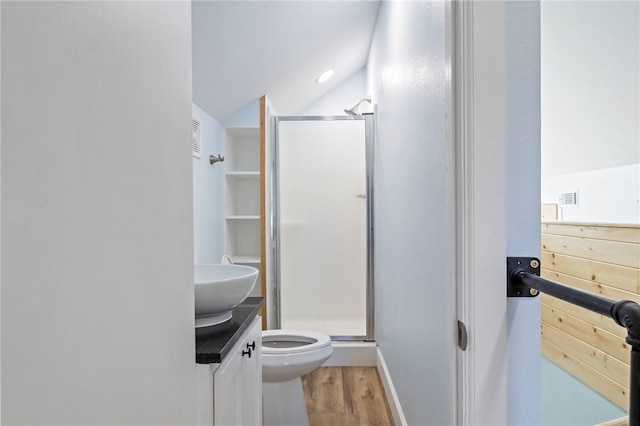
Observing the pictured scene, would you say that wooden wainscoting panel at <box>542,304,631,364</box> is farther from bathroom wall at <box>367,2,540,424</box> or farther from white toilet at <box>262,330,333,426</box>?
white toilet at <box>262,330,333,426</box>

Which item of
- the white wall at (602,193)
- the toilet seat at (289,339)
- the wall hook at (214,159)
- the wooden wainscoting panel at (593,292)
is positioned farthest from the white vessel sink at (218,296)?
the white wall at (602,193)

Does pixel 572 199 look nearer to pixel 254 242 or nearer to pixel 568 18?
pixel 568 18

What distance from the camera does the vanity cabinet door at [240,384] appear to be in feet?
3.17

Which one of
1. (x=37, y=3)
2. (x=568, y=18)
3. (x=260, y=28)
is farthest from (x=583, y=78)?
(x=37, y=3)

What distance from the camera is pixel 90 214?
467 mm

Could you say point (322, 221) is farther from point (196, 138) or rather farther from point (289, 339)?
point (196, 138)

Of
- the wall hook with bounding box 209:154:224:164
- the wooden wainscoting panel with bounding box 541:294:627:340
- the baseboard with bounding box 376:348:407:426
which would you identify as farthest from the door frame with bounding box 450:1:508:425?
the wall hook with bounding box 209:154:224:164

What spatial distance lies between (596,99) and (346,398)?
2.28 metres

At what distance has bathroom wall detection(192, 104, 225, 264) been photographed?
7.30ft

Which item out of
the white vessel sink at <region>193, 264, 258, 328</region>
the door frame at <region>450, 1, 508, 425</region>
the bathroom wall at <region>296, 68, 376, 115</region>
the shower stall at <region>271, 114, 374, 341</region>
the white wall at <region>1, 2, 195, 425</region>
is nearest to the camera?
the white wall at <region>1, 2, 195, 425</region>

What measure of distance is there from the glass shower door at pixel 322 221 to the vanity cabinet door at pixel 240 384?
1363 millimetres

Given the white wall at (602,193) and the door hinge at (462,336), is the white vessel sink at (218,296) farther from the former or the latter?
the white wall at (602,193)

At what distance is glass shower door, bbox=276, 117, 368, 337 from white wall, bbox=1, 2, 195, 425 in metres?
2.04

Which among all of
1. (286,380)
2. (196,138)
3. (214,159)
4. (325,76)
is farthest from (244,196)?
(286,380)
